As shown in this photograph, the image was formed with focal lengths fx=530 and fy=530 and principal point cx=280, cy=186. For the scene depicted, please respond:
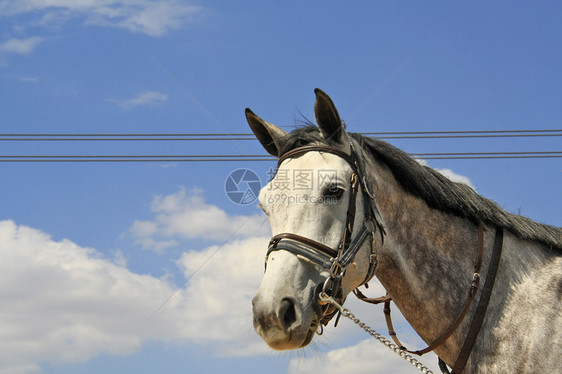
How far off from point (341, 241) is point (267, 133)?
5.10ft

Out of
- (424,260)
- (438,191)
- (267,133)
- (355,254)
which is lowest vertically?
(355,254)

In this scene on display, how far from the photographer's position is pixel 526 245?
15.6 ft

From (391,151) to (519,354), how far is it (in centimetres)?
196

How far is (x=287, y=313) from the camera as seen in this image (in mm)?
3779

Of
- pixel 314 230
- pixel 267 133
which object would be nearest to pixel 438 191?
pixel 314 230

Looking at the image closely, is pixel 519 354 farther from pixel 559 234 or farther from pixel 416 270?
pixel 559 234

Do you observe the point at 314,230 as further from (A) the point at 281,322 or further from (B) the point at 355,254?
(A) the point at 281,322

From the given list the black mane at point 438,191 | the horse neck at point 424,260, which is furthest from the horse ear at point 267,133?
the horse neck at point 424,260

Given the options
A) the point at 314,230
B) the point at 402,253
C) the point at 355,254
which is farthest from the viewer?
the point at 402,253

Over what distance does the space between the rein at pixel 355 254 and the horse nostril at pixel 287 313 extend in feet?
0.78

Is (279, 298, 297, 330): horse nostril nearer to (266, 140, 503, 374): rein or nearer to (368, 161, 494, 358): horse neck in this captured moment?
(266, 140, 503, 374): rein

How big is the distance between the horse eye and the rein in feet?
0.33

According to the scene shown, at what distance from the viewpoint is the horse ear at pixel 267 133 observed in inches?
191

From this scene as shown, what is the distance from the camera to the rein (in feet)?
12.8
